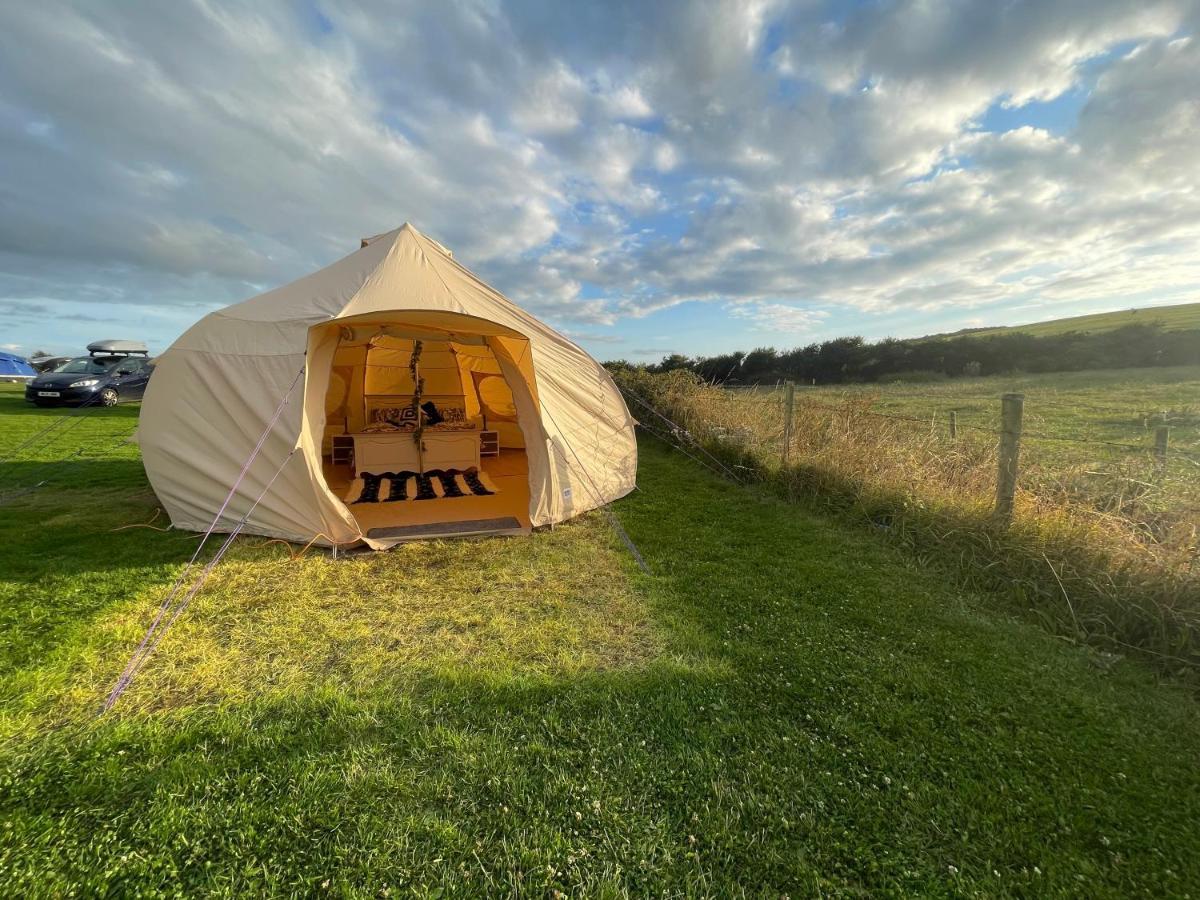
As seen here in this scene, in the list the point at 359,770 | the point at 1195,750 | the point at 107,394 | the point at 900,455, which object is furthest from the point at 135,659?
the point at 107,394

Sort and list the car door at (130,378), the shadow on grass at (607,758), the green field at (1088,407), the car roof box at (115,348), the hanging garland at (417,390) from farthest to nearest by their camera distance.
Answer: the car roof box at (115,348) → the car door at (130,378) → the hanging garland at (417,390) → the green field at (1088,407) → the shadow on grass at (607,758)

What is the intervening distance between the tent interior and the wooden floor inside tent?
0.01m

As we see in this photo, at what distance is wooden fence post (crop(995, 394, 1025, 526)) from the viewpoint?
4.23 metres

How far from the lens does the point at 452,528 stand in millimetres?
5234

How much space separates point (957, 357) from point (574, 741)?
30.8 m

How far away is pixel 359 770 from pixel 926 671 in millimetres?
2883

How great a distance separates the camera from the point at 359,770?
2.18 metres

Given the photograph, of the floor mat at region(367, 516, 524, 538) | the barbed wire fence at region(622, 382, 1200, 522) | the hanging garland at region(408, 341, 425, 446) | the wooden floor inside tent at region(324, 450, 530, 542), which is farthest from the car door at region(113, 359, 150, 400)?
the barbed wire fence at region(622, 382, 1200, 522)

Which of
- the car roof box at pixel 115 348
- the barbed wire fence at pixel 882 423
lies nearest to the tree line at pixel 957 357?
the barbed wire fence at pixel 882 423

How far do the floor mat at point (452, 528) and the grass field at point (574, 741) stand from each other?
0.84 metres

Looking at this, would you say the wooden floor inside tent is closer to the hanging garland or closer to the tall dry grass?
the hanging garland

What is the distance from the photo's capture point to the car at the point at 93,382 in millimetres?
13039

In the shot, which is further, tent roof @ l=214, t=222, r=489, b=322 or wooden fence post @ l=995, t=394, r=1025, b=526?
tent roof @ l=214, t=222, r=489, b=322

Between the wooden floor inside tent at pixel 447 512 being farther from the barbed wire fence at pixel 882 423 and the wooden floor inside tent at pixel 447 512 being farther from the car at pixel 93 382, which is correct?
the car at pixel 93 382
